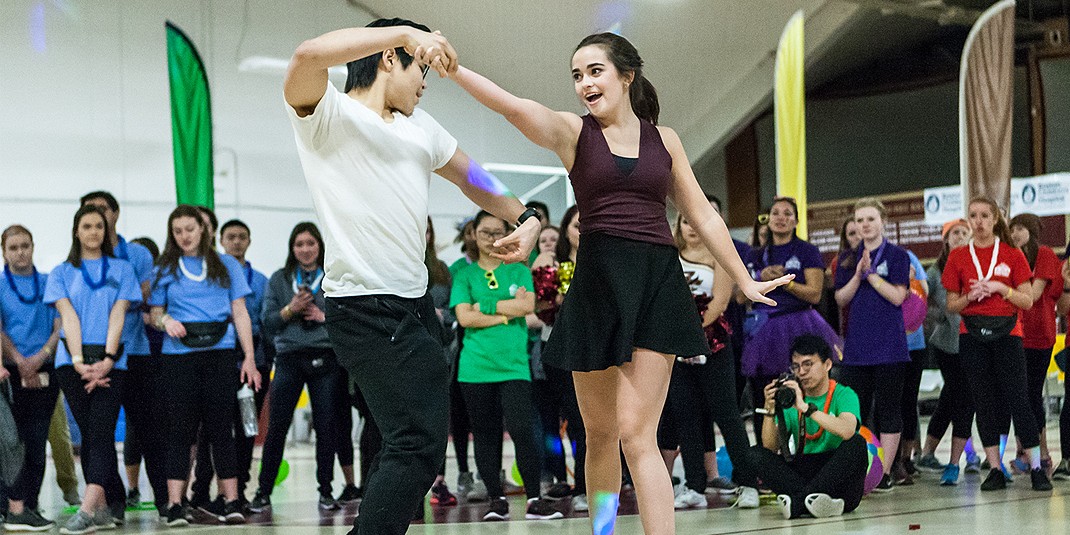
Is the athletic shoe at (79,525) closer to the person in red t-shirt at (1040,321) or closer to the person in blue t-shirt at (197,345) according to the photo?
Result: the person in blue t-shirt at (197,345)

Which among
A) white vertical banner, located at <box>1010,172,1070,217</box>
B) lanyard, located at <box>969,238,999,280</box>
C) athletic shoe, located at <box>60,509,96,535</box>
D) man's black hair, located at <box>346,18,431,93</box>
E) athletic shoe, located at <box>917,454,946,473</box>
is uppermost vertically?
white vertical banner, located at <box>1010,172,1070,217</box>

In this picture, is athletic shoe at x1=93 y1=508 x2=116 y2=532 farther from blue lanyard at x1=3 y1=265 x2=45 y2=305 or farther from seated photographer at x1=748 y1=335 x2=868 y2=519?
seated photographer at x1=748 y1=335 x2=868 y2=519

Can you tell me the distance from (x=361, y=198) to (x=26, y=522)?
378 cm

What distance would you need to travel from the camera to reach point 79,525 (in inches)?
211

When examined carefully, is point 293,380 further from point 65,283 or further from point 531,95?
point 531,95

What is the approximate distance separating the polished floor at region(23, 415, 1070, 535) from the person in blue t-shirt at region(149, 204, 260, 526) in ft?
0.97

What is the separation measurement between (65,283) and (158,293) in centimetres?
45

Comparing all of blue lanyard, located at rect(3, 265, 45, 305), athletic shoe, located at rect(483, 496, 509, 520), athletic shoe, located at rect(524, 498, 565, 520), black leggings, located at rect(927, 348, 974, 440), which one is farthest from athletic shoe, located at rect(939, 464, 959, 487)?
blue lanyard, located at rect(3, 265, 45, 305)

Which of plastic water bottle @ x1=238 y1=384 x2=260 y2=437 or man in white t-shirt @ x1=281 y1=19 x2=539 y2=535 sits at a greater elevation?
man in white t-shirt @ x1=281 y1=19 x2=539 y2=535

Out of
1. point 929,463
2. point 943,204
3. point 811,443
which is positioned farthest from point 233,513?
point 943,204

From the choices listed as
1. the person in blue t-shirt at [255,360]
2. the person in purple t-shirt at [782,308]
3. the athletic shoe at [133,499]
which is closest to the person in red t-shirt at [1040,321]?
the person in purple t-shirt at [782,308]

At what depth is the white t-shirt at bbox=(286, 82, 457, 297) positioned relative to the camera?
2789 mm

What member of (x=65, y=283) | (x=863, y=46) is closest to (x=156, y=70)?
(x=65, y=283)

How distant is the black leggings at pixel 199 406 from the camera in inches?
220
